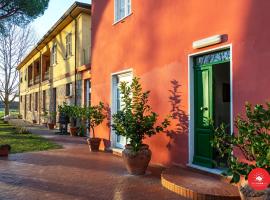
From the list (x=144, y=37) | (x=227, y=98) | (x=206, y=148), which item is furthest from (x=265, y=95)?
(x=144, y=37)

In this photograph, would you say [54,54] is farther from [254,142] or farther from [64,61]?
[254,142]

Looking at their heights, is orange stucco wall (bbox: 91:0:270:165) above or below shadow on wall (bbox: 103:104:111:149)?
above

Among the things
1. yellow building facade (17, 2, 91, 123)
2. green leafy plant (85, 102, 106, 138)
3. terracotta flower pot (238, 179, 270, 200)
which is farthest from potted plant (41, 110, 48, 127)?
terracotta flower pot (238, 179, 270, 200)

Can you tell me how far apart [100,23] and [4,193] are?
Answer: 789 cm

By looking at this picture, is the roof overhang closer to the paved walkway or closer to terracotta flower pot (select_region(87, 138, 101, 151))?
terracotta flower pot (select_region(87, 138, 101, 151))

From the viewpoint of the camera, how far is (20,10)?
1883 centimetres

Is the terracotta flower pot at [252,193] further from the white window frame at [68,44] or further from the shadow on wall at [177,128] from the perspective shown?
the white window frame at [68,44]

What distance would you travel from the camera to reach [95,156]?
10.5 metres

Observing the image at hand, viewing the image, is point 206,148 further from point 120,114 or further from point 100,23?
point 100,23

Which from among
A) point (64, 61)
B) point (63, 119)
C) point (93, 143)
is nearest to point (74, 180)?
point (93, 143)

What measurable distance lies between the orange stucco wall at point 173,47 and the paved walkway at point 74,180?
134 centimetres

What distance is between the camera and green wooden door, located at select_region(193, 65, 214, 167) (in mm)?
7246

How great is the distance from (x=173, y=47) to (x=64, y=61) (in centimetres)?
1269

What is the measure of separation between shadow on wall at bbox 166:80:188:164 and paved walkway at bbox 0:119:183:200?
0.65 metres
